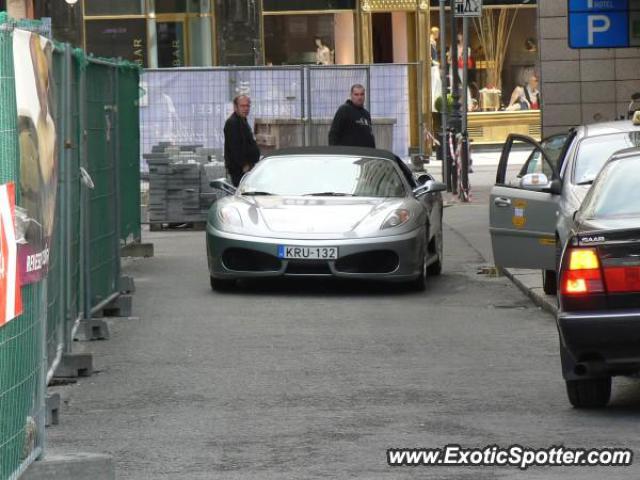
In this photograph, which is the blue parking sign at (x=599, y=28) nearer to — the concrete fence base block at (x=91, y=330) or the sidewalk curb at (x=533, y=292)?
the sidewalk curb at (x=533, y=292)

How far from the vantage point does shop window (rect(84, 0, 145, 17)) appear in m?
37.1

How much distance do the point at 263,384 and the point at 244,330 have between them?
8.26 ft

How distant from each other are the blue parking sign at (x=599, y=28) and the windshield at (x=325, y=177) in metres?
4.36

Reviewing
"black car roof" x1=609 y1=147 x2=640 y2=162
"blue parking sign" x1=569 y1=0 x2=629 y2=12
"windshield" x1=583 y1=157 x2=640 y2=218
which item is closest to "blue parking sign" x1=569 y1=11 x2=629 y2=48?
"blue parking sign" x1=569 y1=0 x2=629 y2=12

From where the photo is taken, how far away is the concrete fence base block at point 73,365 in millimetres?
10242

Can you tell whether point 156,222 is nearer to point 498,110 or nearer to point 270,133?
point 270,133

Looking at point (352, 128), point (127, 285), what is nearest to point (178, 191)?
point (352, 128)

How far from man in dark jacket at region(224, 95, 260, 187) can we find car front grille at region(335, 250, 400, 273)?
5.72 meters

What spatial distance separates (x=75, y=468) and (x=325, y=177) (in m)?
8.85

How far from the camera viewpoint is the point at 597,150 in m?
13.1

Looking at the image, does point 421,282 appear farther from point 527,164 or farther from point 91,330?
point 91,330

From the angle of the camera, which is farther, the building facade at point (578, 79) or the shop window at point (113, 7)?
the shop window at point (113, 7)

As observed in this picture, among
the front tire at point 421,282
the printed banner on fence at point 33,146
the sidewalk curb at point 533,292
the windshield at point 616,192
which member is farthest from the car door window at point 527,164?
the printed banner on fence at point 33,146

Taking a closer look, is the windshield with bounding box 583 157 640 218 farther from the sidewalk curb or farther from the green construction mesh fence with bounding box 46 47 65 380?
the sidewalk curb
